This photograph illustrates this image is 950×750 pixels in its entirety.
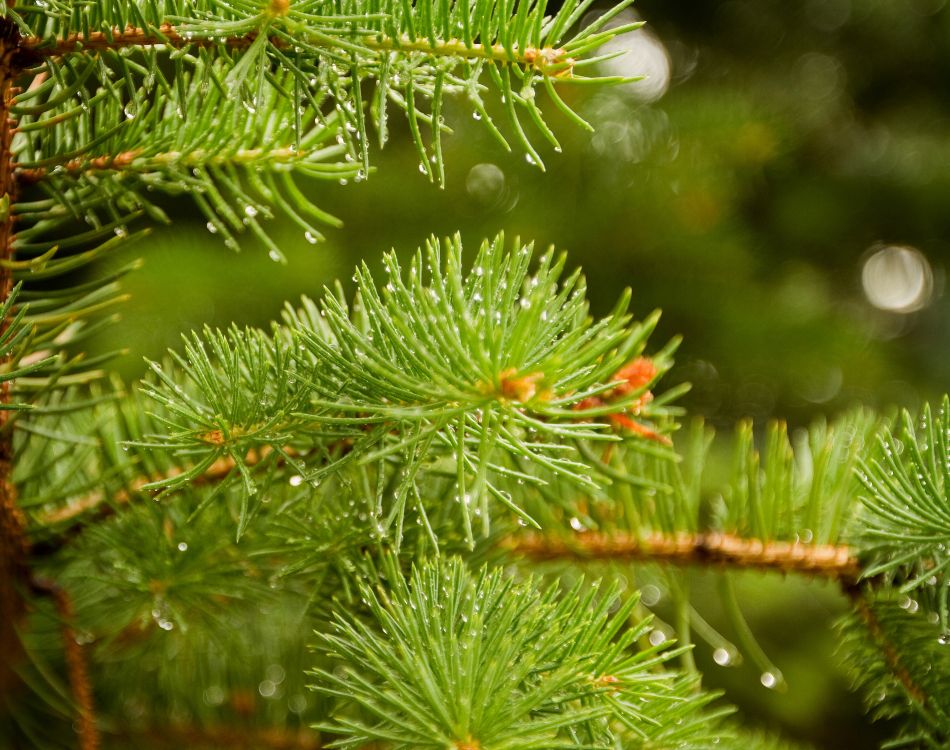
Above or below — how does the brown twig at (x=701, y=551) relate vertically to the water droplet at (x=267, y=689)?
above

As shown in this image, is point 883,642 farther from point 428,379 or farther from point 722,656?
point 428,379

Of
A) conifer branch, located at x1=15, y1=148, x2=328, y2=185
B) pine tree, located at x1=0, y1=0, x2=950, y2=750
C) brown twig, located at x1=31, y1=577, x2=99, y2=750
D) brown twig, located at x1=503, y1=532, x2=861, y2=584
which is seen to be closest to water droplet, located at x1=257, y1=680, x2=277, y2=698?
pine tree, located at x1=0, y1=0, x2=950, y2=750

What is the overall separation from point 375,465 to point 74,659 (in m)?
0.25

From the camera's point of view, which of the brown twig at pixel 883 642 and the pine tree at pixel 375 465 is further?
the brown twig at pixel 883 642

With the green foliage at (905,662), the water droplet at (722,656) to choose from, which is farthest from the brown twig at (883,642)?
the water droplet at (722,656)

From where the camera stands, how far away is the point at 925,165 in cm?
152

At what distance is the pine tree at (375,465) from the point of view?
1.03 ft

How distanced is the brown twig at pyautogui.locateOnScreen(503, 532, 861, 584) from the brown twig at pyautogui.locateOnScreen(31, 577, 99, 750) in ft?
0.88

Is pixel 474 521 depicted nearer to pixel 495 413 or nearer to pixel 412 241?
pixel 495 413

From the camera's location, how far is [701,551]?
50cm

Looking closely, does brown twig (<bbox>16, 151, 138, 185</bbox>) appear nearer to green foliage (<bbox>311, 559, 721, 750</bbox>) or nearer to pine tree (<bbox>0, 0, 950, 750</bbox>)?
pine tree (<bbox>0, 0, 950, 750</bbox>)

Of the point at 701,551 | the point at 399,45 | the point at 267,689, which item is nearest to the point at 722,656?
the point at 701,551

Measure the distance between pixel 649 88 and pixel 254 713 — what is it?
43.2 inches

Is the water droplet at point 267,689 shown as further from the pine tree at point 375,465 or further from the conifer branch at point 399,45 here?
the conifer branch at point 399,45
